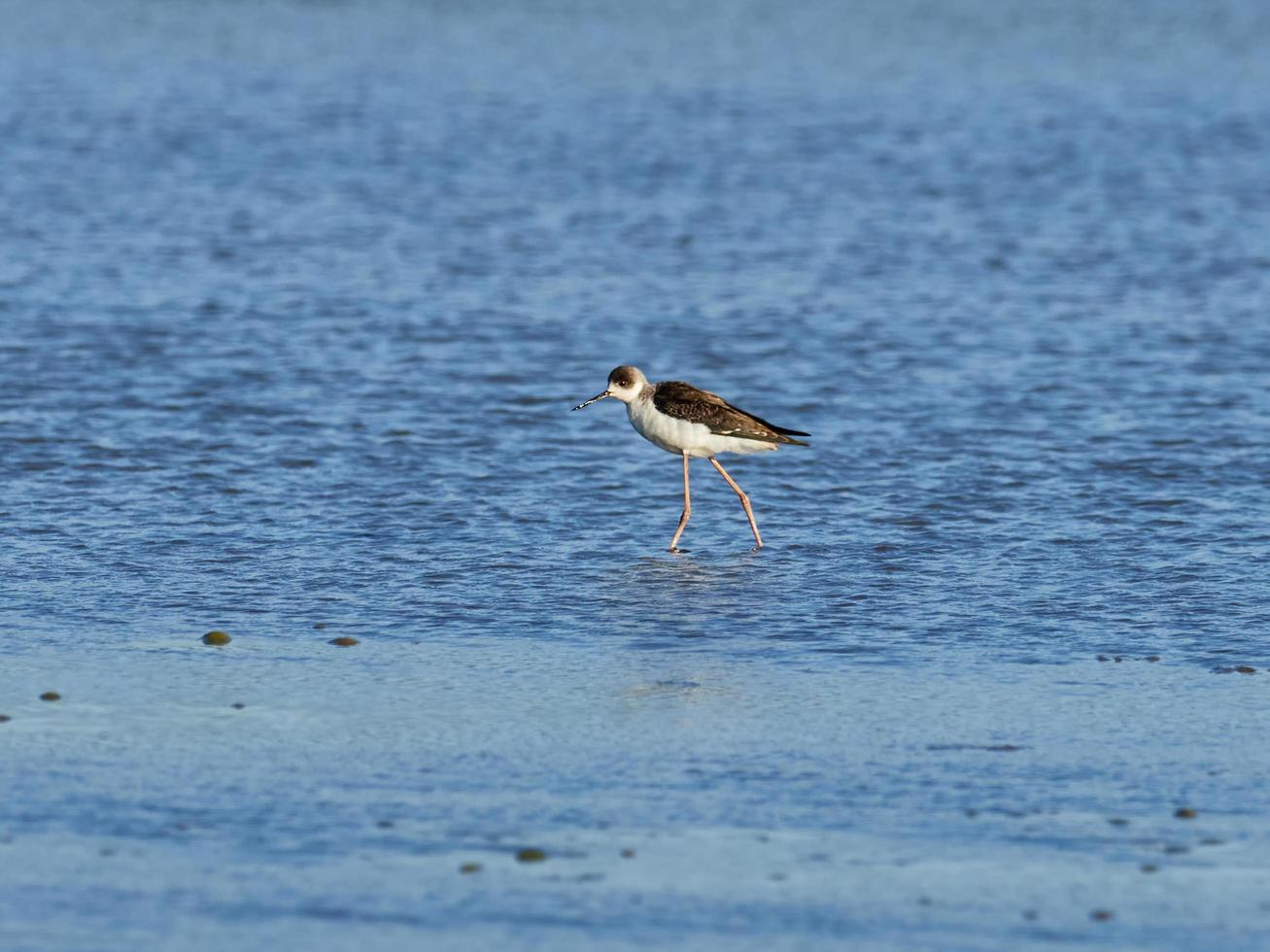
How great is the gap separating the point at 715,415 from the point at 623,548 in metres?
1.31

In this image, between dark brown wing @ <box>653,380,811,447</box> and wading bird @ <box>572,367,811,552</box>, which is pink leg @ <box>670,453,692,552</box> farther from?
dark brown wing @ <box>653,380,811,447</box>

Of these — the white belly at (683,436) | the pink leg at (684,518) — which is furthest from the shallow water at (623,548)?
the white belly at (683,436)

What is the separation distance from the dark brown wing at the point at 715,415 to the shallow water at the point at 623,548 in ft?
1.66

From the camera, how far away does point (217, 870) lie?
6785 millimetres

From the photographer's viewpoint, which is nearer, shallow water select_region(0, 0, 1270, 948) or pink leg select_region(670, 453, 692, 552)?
shallow water select_region(0, 0, 1270, 948)

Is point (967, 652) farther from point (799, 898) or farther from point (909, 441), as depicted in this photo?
point (909, 441)

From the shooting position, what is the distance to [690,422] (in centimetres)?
1291

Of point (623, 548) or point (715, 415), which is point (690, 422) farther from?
point (623, 548)

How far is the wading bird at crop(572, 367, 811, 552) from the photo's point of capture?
12.9m

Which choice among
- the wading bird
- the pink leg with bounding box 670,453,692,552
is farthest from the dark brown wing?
the pink leg with bounding box 670,453,692,552

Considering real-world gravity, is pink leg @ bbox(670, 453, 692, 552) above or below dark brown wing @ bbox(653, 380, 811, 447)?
below

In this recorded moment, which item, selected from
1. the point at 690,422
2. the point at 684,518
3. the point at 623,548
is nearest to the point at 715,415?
the point at 690,422

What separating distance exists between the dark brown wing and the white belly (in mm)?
43

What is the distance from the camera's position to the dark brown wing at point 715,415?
1288 cm
